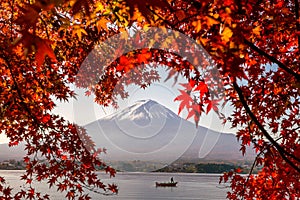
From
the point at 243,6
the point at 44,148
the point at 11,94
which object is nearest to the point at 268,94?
the point at 243,6

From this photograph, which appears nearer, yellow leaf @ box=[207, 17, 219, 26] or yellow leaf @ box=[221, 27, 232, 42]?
yellow leaf @ box=[207, 17, 219, 26]

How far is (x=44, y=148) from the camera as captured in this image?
24.3 feet

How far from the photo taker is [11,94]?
7836mm

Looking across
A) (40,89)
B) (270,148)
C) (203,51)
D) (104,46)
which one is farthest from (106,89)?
(203,51)

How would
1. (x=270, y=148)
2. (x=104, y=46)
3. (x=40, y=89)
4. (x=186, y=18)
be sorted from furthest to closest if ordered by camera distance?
1. (x=104, y=46)
2. (x=40, y=89)
3. (x=270, y=148)
4. (x=186, y=18)

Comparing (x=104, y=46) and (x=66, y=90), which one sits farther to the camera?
(x=104, y=46)

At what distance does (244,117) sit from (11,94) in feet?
14.3

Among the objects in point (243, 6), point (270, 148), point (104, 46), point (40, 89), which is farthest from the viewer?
point (104, 46)

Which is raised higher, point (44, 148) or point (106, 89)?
point (106, 89)

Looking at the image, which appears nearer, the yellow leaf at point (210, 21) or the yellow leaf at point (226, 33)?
the yellow leaf at point (210, 21)

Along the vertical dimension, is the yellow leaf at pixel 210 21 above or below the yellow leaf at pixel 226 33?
above

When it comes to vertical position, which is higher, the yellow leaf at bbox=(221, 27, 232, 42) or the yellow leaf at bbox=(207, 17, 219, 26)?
the yellow leaf at bbox=(207, 17, 219, 26)

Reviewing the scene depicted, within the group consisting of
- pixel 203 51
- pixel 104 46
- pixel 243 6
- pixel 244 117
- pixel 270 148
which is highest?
pixel 104 46

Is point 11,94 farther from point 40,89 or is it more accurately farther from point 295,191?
point 295,191
